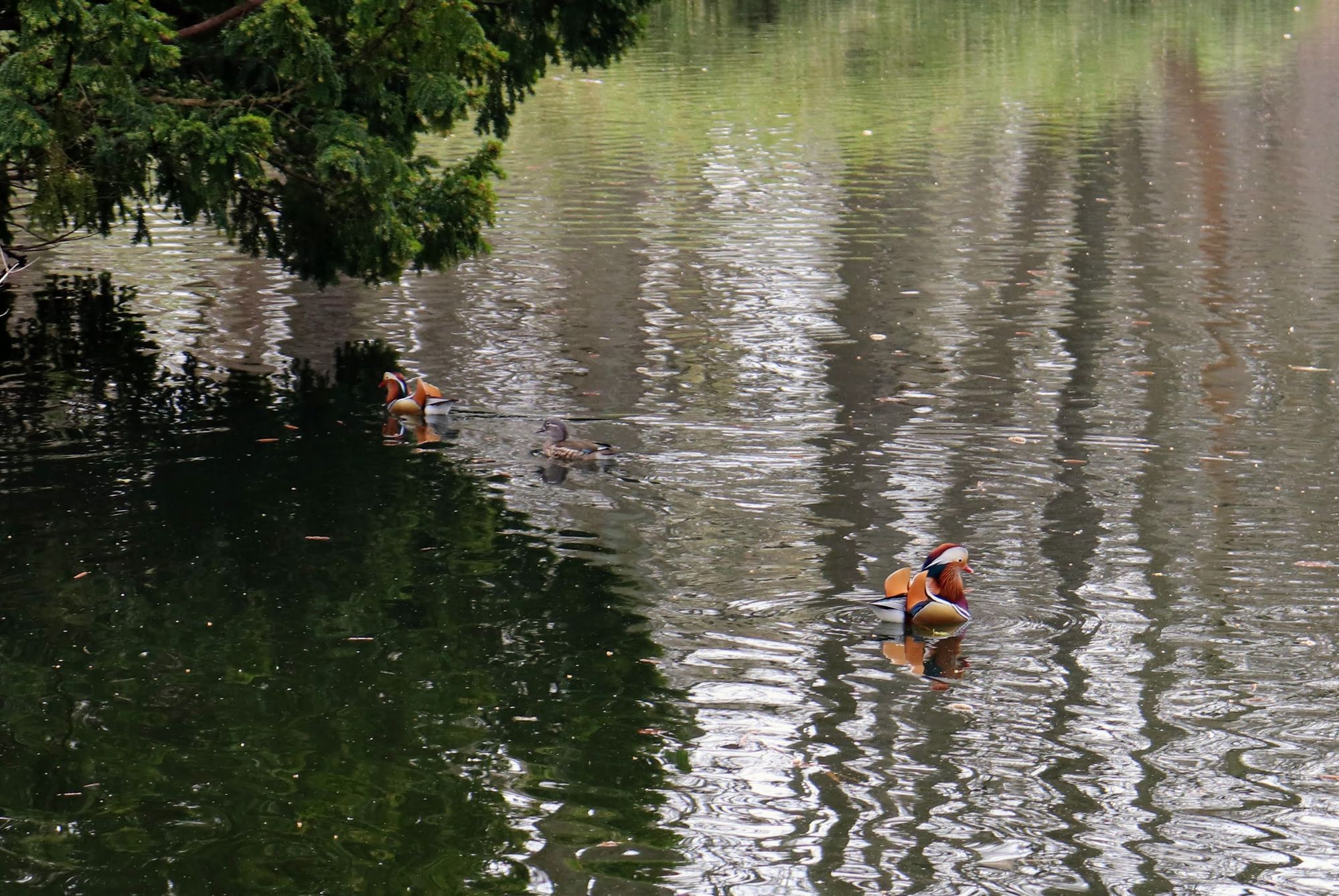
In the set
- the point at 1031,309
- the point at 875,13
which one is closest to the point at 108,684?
the point at 1031,309

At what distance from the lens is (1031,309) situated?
16828mm

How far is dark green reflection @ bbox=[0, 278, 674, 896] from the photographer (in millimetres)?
6715

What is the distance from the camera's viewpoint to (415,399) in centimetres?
1277

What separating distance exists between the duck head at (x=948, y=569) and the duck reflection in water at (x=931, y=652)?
18 centimetres

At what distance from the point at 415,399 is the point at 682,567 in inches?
153

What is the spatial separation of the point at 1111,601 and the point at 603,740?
10.6 ft

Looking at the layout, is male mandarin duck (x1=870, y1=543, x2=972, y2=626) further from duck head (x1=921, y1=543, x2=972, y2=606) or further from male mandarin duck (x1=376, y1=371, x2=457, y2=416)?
male mandarin duck (x1=376, y1=371, x2=457, y2=416)

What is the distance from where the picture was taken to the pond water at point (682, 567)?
6801 mm

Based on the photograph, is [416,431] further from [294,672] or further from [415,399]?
[294,672]

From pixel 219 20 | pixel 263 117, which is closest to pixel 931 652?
pixel 263 117

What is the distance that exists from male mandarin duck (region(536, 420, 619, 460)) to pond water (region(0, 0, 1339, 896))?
8.7 inches

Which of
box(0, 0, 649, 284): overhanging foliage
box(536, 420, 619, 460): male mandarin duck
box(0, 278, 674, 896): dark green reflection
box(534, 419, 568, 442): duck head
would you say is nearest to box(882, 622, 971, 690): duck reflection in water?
box(0, 278, 674, 896): dark green reflection

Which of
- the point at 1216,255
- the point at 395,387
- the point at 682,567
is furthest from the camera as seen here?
the point at 1216,255

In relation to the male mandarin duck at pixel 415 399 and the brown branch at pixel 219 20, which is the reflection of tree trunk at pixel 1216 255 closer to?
the male mandarin duck at pixel 415 399
